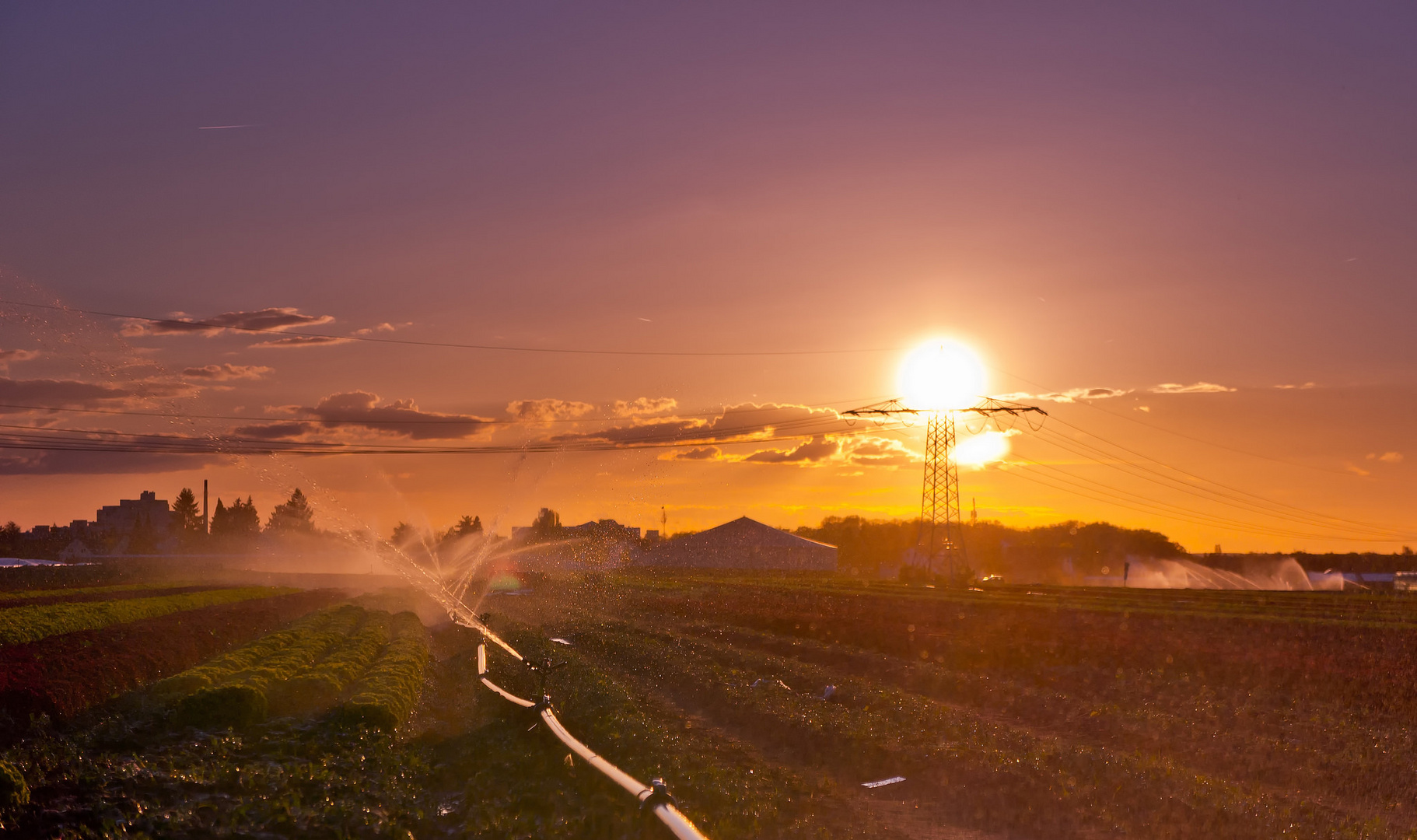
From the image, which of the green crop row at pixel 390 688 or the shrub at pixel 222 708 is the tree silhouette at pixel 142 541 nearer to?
the green crop row at pixel 390 688

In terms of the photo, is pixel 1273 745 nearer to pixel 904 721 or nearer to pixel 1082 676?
pixel 904 721

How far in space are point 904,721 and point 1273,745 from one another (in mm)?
6649

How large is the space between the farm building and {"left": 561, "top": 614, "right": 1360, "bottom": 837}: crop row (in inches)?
4366

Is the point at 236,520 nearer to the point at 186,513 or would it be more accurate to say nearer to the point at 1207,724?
the point at 186,513

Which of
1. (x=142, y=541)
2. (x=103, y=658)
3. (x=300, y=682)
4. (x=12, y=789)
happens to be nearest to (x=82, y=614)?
(x=103, y=658)

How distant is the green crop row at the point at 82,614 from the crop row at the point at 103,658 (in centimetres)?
237

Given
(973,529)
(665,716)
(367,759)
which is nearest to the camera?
(367,759)

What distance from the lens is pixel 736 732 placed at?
20984 millimetres

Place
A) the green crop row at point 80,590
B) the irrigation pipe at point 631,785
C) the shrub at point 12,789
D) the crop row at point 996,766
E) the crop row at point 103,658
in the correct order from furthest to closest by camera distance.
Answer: the green crop row at point 80,590 < the crop row at point 103,658 < the crop row at point 996,766 < the shrub at point 12,789 < the irrigation pipe at point 631,785

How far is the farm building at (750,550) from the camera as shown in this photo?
13688 centimetres

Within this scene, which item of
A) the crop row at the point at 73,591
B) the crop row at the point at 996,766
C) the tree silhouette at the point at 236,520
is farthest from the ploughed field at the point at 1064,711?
the tree silhouette at the point at 236,520

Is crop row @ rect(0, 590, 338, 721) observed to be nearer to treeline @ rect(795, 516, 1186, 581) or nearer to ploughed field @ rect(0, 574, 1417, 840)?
ploughed field @ rect(0, 574, 1417, 840)

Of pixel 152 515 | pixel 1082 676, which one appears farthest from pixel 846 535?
pixel 1082 676

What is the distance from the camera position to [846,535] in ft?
656
